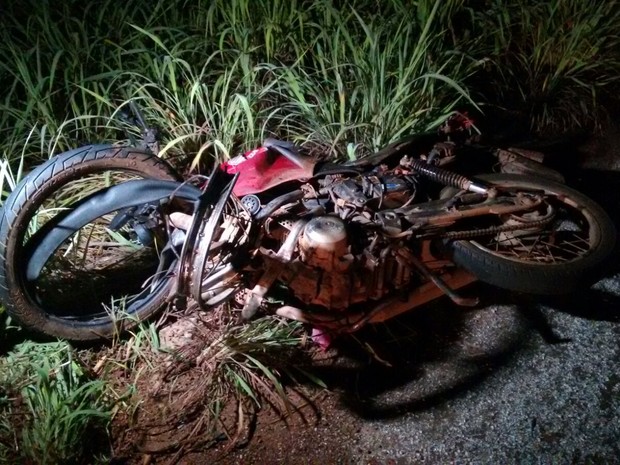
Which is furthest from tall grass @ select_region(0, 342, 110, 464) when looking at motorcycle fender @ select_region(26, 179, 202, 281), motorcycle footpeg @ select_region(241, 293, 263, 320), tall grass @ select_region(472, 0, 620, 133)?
tall grass @ select_region(472, 0, 620, 133)

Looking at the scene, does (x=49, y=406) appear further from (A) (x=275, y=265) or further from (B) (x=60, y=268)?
(A) (x=275, y=265)

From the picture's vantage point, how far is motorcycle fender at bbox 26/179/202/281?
1.99 metres

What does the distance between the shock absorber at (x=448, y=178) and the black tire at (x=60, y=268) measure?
1074 millimetres

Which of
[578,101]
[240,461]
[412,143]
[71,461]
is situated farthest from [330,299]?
[578,101]

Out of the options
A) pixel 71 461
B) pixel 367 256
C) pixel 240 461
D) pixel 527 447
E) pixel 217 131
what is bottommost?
pixel 527 447

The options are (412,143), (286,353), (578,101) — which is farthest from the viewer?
(578,101)

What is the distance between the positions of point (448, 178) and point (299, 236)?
746mm

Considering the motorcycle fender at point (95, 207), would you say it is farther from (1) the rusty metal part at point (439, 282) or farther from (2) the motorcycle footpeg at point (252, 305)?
(1) the rusty metal part at point (439, 282)

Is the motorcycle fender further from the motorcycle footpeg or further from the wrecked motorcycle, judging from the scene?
the motorcycle footpeg

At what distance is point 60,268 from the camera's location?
2508 mm

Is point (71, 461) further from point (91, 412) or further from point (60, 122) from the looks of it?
point (60, 122)

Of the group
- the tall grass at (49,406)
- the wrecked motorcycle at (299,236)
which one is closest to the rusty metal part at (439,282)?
the wrecked motorcycle at (299,236)

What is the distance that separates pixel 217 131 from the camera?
2.95 m

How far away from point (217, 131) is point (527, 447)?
2.13 m
